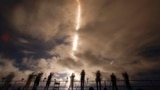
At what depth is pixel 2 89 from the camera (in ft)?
133

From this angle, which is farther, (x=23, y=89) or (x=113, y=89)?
(x=23, y=89)

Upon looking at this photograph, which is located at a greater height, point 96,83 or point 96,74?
point 96,74

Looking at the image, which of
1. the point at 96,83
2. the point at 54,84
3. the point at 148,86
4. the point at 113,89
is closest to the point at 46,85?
the point at 54,84

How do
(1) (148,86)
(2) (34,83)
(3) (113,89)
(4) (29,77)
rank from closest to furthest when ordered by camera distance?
(1) (148,86) → (3) (113,89) → (2) (34,83) → (4) (29,77)

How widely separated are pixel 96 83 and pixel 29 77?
72.1ft

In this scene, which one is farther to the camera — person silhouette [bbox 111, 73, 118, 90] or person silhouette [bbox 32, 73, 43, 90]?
person silhouette [bbox 32, 73, 43, 90]

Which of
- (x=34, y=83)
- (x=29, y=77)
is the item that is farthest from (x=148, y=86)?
(x=29, y=77)

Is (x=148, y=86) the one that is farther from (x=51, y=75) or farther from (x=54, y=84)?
(x=51, y=75)

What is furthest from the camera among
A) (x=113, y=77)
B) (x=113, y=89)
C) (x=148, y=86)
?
(x=113, y=77)

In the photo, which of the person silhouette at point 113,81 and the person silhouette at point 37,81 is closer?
the person silhouette at point 113,81

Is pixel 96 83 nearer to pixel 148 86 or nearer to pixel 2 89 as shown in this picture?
pixel 148 86

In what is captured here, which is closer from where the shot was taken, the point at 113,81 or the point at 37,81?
the point at 113,81

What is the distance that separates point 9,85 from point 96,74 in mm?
24858

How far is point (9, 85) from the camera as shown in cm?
3962
